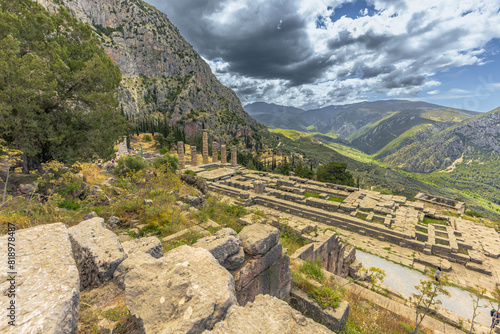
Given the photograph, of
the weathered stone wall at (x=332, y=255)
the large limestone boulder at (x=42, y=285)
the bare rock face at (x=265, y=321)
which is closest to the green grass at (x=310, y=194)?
the weathered stone wall at (x=332, y=255)

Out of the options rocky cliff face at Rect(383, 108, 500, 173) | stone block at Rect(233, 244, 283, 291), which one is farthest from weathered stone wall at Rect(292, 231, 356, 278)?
rocky cliff face at Rect(383, 108, 500, 173)

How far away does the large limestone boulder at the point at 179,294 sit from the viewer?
2.48m

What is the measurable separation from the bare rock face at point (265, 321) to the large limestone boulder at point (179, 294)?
0.52ft

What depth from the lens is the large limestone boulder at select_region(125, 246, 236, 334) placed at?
2.48m

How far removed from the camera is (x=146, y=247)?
4.46 metres

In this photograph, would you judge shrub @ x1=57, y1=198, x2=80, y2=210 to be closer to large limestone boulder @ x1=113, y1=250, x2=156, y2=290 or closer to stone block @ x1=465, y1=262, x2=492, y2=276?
large limestone boulder @ x1=113, y1=250, x2=156, y2=290

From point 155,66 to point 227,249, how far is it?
116 metres

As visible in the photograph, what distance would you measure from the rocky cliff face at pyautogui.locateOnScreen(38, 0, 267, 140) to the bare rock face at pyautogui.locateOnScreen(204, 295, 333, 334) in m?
90.2

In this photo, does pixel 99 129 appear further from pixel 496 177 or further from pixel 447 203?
pixel 496 177

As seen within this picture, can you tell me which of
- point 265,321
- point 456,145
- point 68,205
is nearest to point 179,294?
point 265,321

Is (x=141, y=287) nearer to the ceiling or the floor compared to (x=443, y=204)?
nearer to the ceiling

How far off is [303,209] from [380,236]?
6600mm

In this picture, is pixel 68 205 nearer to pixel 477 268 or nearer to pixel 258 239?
pixel 258 239

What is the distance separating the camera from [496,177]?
133750 mm
